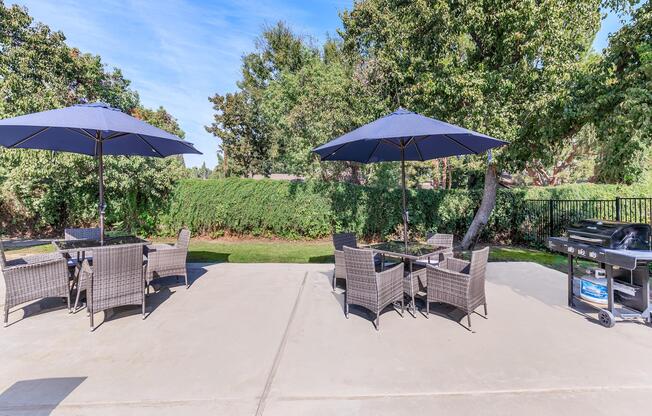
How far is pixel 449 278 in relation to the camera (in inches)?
152

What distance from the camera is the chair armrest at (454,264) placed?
467 centimetres

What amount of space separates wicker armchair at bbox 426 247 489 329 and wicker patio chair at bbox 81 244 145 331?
3.65 meters

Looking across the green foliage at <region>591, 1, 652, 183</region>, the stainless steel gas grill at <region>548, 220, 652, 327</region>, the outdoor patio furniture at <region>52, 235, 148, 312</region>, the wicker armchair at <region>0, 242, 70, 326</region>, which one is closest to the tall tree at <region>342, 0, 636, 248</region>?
the green foliage at <region>591, 1, 652, 183</region>

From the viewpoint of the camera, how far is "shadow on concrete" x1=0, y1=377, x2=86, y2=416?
2.33 meters

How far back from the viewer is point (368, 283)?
3816mm

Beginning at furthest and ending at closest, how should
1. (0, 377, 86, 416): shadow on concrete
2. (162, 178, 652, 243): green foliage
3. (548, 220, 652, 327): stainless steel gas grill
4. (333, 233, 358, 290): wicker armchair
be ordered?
(162, 178, 652, 243): green foliage
(333, 233, 358, 290): wicker armchair
(548, 220, 652, 327): stainless steel gas grill
(0, 377, 86, 416): shadow on concrete

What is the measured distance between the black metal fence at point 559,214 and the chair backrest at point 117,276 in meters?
10.6

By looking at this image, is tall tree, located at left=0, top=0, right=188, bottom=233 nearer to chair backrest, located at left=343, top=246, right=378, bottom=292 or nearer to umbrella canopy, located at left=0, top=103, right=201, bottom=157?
umbrella canopy, located at left=0, top=103, right=201, bottom=157

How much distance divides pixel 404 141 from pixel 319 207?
5.90 m

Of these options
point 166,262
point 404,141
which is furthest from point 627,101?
point 166,262

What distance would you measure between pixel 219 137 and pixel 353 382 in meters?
23.1

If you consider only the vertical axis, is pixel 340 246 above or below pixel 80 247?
below

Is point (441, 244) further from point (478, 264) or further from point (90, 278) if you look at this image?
point (90, 278)

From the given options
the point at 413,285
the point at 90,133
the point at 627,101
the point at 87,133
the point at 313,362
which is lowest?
the point at 313,362
